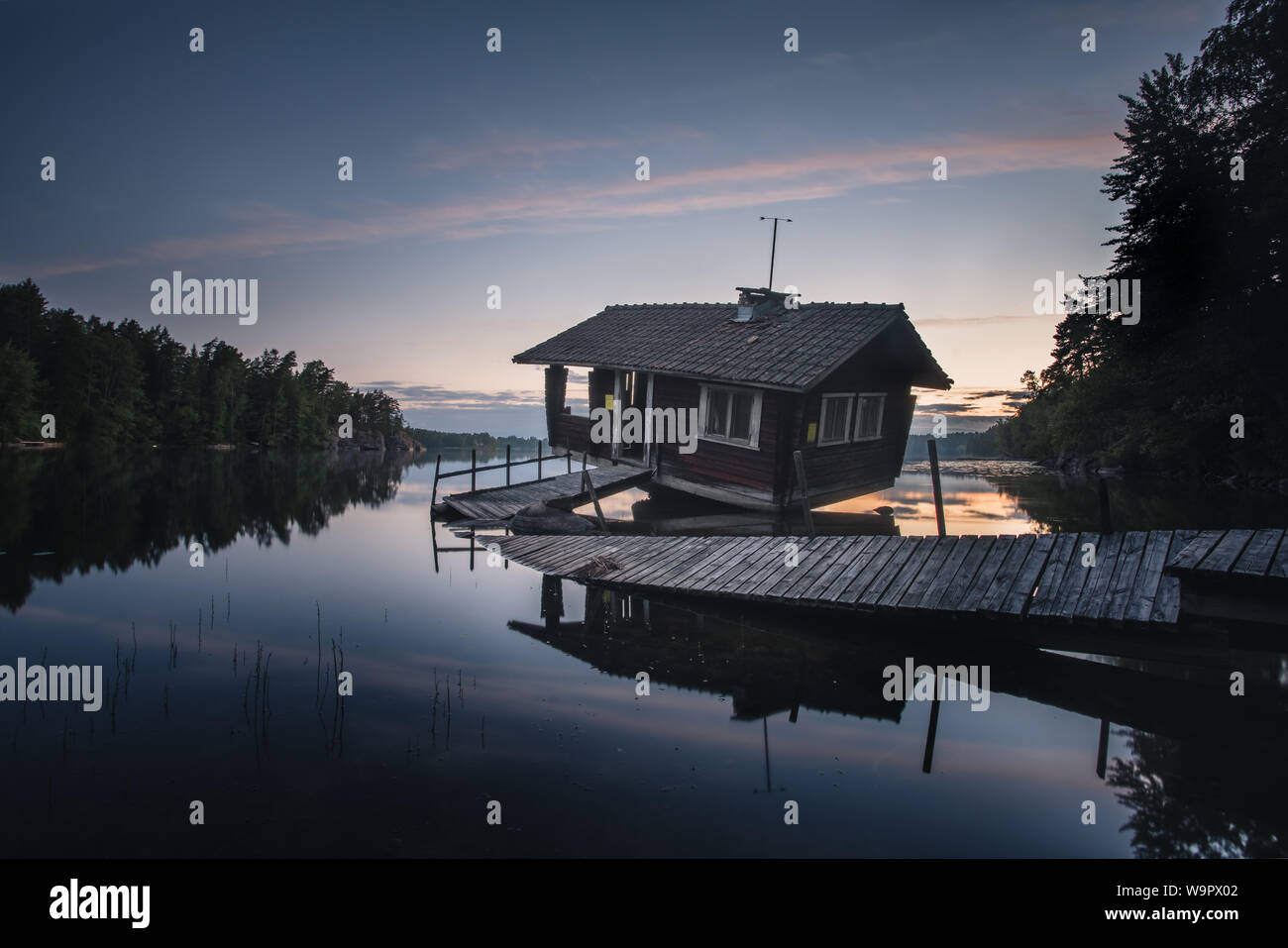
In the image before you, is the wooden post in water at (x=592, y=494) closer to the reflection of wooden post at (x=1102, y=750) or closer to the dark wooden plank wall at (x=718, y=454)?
the dark wooden plank wall at (x=718, y=454)

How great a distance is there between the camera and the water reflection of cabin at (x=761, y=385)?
1773 centimetres

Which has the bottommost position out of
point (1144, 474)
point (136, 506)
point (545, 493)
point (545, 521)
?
point (136, 506)

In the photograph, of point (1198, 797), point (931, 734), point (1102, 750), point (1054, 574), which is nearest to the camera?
point (1198, 797)

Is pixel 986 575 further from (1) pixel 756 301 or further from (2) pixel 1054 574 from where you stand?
(1) pixel 756 301

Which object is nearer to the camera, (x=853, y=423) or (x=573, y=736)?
(x=573, y=736)

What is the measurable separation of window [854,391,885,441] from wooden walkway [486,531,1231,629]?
346 inches

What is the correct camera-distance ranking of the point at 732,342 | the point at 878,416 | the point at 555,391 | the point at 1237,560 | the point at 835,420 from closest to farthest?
the point at 1237,560
the point at 835,420
the point at 732,342
the point at 878,416
the point at 555,391

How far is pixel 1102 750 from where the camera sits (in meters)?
7.03

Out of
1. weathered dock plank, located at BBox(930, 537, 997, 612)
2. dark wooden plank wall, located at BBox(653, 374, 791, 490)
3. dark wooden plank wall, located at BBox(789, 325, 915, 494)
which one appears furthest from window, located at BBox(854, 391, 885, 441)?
weathered dock plank, located at BBox(930, 537, 997, 612)

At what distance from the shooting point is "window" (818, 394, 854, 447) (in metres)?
19.2

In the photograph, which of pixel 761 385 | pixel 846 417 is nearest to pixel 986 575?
pixel 761 385

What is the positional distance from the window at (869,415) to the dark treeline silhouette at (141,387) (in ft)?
197
